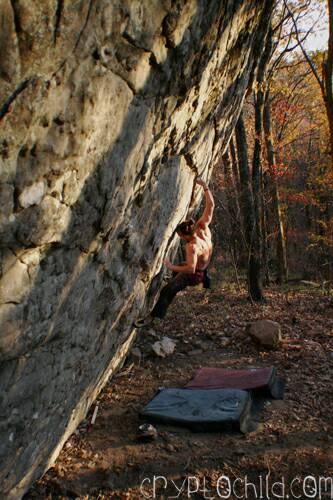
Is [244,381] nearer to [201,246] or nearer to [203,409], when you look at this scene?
[203,409]

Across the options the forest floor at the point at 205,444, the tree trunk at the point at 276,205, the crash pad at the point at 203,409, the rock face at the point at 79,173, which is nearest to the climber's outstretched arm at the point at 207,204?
the rock face at the point at 79,173

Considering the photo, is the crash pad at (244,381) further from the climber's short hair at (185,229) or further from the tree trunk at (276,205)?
the tree trunk at (276,205)

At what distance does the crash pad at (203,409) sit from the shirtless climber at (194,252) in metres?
1.67

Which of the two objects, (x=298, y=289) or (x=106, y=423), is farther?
(x=298, y=289)

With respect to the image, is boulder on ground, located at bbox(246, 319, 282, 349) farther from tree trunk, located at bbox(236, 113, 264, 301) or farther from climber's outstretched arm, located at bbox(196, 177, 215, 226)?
tree trunk, located at bbox(236, 113, 264, 301)

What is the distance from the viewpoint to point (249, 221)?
10.8 m

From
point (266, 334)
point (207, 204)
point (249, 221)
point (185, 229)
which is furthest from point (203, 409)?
point (249, 221)

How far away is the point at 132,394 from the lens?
628cm

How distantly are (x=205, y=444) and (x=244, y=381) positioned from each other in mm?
1466

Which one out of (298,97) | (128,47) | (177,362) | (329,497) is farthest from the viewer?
(298,97)

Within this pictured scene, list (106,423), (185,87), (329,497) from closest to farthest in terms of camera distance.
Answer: (329,497), (185,87), (106,423)

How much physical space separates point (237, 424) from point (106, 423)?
6.12 ft

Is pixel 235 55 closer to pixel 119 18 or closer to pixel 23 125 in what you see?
pixel 119 18

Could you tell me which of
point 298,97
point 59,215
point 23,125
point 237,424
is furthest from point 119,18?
point 298,97
